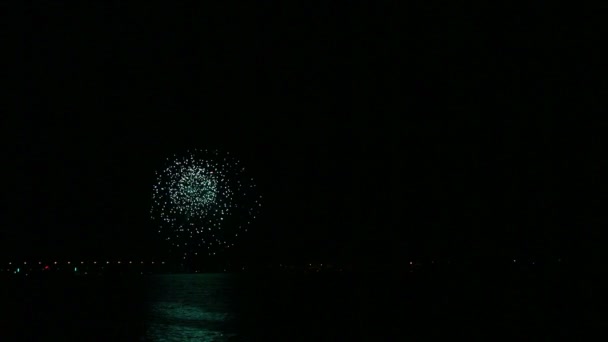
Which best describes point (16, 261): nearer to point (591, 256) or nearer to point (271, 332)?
point (591, 256)

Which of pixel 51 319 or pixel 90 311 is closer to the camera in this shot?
pixel 51 319

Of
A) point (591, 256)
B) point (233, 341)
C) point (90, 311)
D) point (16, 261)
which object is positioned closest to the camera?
point (233, 341)

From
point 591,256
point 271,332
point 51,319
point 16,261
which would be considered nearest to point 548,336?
point 271,332

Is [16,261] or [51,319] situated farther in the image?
[16,261]

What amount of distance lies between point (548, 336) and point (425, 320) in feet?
23.4

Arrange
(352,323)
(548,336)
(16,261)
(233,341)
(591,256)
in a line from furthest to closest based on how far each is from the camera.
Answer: (16,261)
(591,256)
(352,323)
(548,336)
(233,341)

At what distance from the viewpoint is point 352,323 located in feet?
94.1

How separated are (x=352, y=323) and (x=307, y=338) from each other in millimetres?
5221

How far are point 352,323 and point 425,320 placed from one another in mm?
3814

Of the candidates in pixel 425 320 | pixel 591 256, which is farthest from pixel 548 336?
pixel 591 256

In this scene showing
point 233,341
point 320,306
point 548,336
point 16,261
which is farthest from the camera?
point 16,261

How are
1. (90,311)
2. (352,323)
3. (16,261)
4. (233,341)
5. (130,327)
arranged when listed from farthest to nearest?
1. (16,261)
2. (90,311)
3. (352,323)
4. (130,327)
5. (233,341)

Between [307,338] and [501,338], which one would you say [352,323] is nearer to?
[307,338]

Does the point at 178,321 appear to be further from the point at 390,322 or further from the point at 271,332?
the point at 390,322
